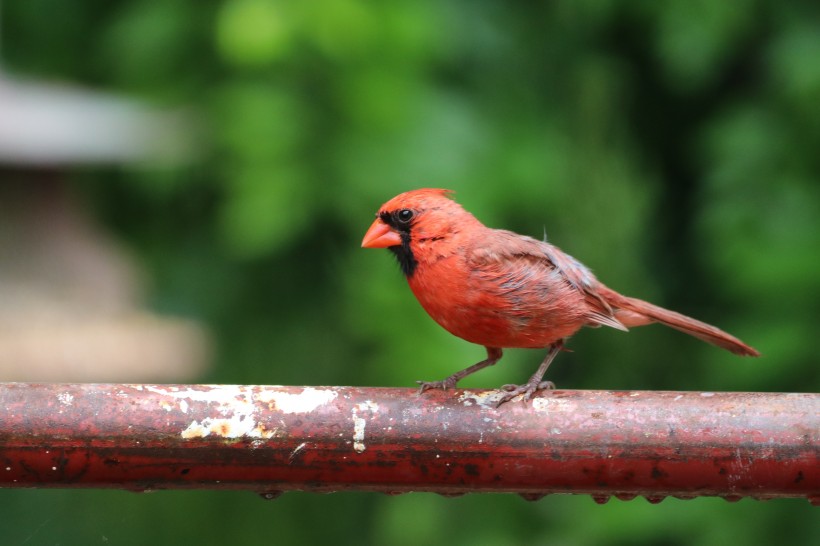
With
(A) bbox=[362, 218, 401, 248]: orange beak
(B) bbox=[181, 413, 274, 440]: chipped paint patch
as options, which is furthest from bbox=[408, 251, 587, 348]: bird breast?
(B) bbox=[181, 413, 274, 440]: chipped paint patch

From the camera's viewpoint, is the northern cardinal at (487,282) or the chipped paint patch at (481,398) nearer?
the chipped paint patch at (481,398)

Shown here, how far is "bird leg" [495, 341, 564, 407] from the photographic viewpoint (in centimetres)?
211

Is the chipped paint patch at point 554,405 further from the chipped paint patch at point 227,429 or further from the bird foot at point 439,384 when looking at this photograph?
the bird foot at point 439,384

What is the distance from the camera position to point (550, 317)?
296 cm

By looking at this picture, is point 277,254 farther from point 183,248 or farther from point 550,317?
point 550,317

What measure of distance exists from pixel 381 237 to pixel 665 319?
0.84 m

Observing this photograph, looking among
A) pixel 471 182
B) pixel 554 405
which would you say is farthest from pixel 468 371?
pixel 554 405

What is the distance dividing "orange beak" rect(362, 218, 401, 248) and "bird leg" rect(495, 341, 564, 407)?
49 cm

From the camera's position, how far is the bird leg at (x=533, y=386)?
2.11 meters

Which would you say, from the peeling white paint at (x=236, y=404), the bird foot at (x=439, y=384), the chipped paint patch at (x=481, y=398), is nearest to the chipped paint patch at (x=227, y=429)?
the peeling white paint at (x=236, y=404)

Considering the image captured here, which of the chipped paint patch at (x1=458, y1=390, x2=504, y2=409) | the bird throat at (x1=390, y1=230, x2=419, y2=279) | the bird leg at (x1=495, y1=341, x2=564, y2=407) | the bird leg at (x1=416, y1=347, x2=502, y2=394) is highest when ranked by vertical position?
the bird throat at (x1=390, y1=230, x2=419, y2=279)

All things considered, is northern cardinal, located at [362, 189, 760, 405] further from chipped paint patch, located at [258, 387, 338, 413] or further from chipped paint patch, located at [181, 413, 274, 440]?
chipped paint patch, located at [181, 413, 274, 440]

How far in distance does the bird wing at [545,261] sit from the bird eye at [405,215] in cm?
19

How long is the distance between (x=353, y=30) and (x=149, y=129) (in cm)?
102
